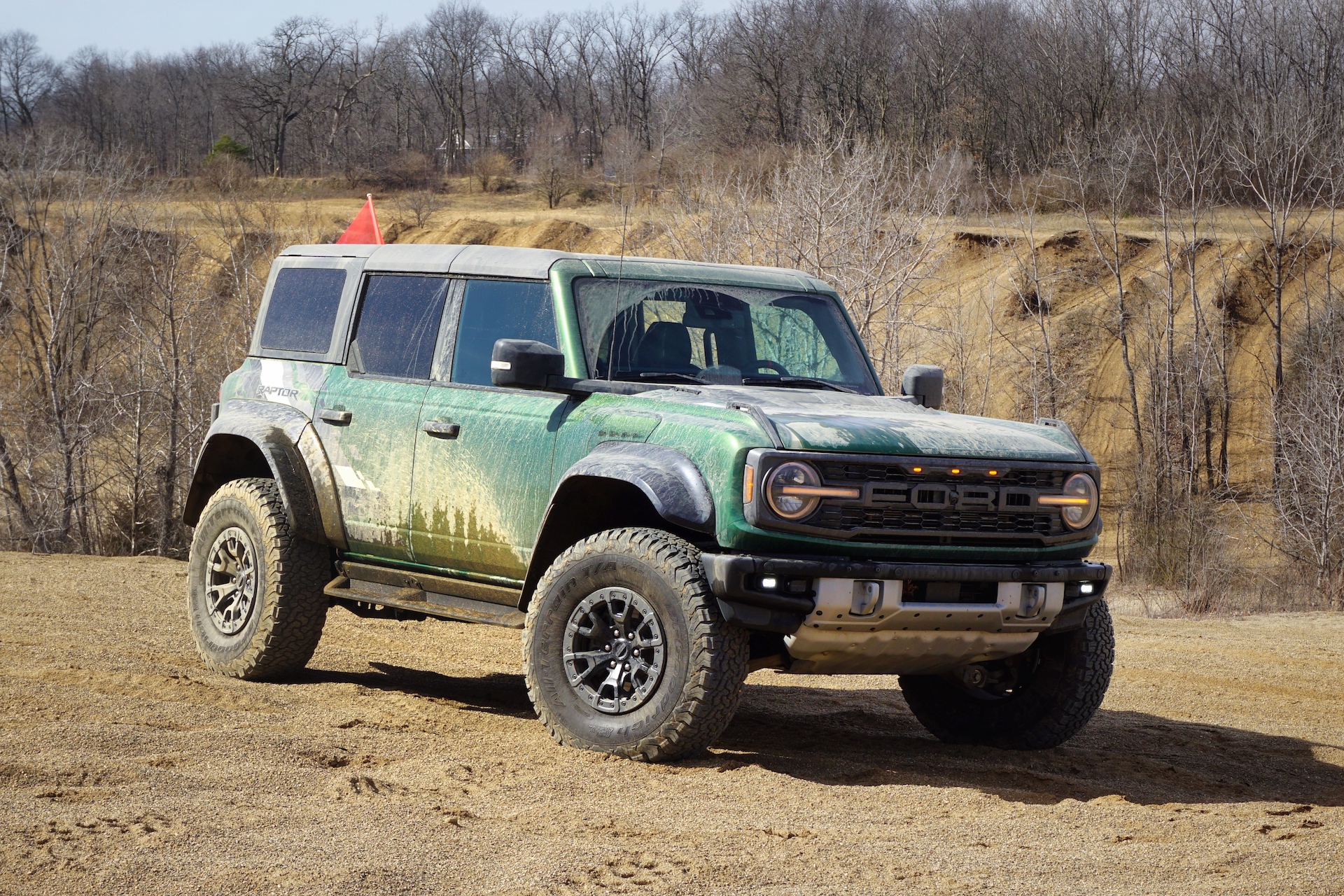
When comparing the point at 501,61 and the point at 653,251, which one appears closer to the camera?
the point at 653,251

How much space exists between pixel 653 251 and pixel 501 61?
63.7 m

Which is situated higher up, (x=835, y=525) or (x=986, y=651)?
(x=835, y=525)

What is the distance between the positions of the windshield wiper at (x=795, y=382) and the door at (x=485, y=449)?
89 cm

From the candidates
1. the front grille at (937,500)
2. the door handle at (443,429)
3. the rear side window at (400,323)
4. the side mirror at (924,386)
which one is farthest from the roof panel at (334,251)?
the front grille at (937,500)

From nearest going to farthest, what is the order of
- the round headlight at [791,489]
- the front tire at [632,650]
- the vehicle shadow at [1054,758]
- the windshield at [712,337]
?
the round headlight at [791,489] < the front tire at [632,650] < the vehicle shadow at [1054,758] < the windshield at [712,337]

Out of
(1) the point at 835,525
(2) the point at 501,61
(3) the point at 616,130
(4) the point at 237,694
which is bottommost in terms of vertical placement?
(4) the point at 237,694

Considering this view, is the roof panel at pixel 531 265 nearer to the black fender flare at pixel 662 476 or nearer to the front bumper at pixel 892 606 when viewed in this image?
the black fender flare at pixel 662 476

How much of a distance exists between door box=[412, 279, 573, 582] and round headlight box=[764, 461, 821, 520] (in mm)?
1215

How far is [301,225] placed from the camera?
49125 millimetres

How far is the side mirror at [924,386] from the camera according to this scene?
670 centimetres

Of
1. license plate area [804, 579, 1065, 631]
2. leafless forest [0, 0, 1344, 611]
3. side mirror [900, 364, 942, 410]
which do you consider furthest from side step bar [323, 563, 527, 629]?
leafless forest [0, 0, 1344, 611]

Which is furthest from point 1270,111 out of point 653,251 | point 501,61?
point 501,61

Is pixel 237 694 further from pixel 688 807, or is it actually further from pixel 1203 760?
pixel 1203 760

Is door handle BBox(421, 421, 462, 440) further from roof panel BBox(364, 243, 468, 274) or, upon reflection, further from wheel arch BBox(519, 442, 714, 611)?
roof panel BBox(364, 243, 468, 274)
